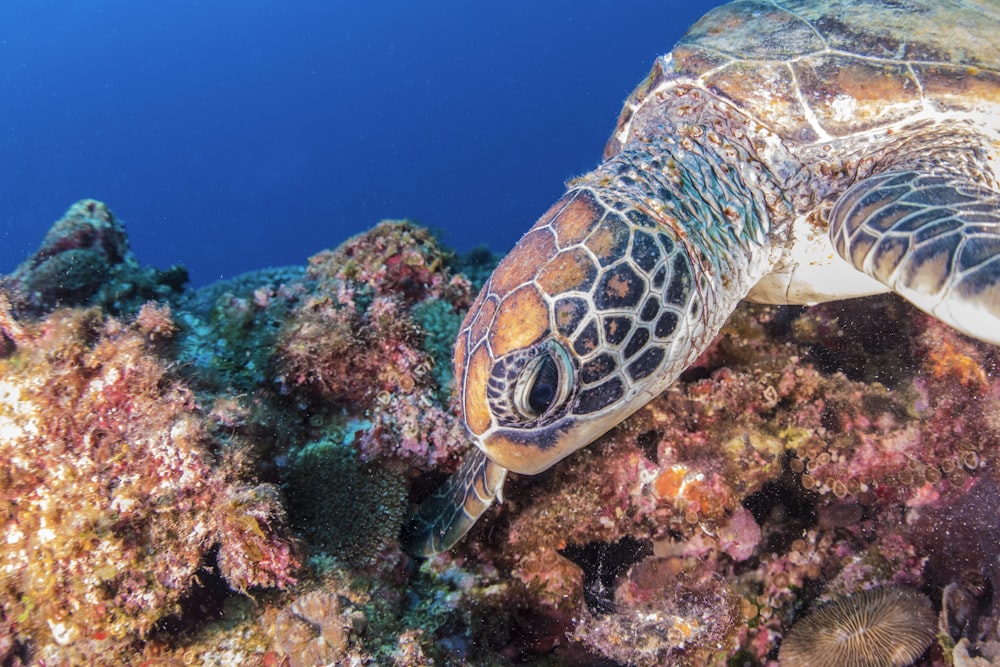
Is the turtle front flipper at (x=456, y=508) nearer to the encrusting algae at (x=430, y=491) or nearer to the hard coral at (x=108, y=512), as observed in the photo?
the encrusting algae at (x=430, y=491)

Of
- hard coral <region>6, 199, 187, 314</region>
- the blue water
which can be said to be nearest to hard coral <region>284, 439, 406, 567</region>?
hard coral <region>6, 199, 187, 314</region>

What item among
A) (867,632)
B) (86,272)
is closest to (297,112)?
(86,272)

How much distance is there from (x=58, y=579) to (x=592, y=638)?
2033 mm

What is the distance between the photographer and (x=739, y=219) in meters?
2.42

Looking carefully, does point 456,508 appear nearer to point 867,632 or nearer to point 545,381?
point 545,381

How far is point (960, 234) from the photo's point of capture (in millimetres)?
1855

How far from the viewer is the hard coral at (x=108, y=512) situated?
186 centimetres

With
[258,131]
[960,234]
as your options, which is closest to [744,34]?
[960,234]

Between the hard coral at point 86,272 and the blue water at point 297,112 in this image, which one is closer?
the hard coral at point 86,272

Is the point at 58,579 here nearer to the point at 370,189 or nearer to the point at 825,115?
the point at 825,115

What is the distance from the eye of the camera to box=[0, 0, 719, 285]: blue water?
5216 centimetres

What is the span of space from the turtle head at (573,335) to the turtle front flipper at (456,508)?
0.34 metres

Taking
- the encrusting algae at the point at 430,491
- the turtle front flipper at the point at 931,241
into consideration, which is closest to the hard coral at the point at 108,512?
the encrusting algae at the point at 430,491

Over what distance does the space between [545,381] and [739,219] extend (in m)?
1.29
